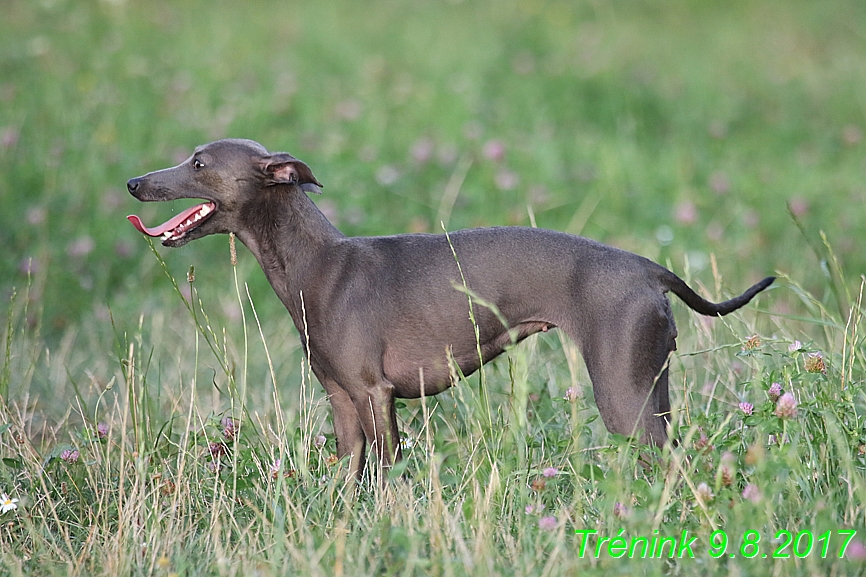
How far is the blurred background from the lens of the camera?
656cm

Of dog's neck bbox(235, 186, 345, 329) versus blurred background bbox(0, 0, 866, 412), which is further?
blurred background bbox(0, 0, 866, 412)

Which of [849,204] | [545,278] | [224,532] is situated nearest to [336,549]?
[224,532]

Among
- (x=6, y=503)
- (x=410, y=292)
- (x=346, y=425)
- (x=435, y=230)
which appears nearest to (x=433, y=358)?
(x=410, y=292)

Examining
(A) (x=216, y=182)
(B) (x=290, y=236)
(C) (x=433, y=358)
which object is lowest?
(C) (x=433, y=358)

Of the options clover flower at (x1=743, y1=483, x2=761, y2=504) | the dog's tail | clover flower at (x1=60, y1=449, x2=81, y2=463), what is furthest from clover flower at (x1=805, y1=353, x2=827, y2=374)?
clover flower at (x1=60, y1=449, x2=81, y2=463)

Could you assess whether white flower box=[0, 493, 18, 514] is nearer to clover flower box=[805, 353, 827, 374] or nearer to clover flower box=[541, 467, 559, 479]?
clover flower box=[541, 467, 559, 479]

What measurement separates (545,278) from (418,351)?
0.54 metres

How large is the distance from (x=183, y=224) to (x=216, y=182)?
0.20 metres

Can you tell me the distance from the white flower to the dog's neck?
114 cm

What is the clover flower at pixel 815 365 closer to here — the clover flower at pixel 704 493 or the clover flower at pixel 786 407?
the clover flower at pixel 786 407

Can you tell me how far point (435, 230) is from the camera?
668cm

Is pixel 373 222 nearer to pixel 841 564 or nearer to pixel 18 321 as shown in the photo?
pixel 18 321

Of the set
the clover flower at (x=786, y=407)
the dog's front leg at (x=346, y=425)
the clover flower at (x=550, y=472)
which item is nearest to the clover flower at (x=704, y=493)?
the clover flower at (x=786, y=407)

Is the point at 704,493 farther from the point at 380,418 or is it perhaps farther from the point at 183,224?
the point at 183,224
